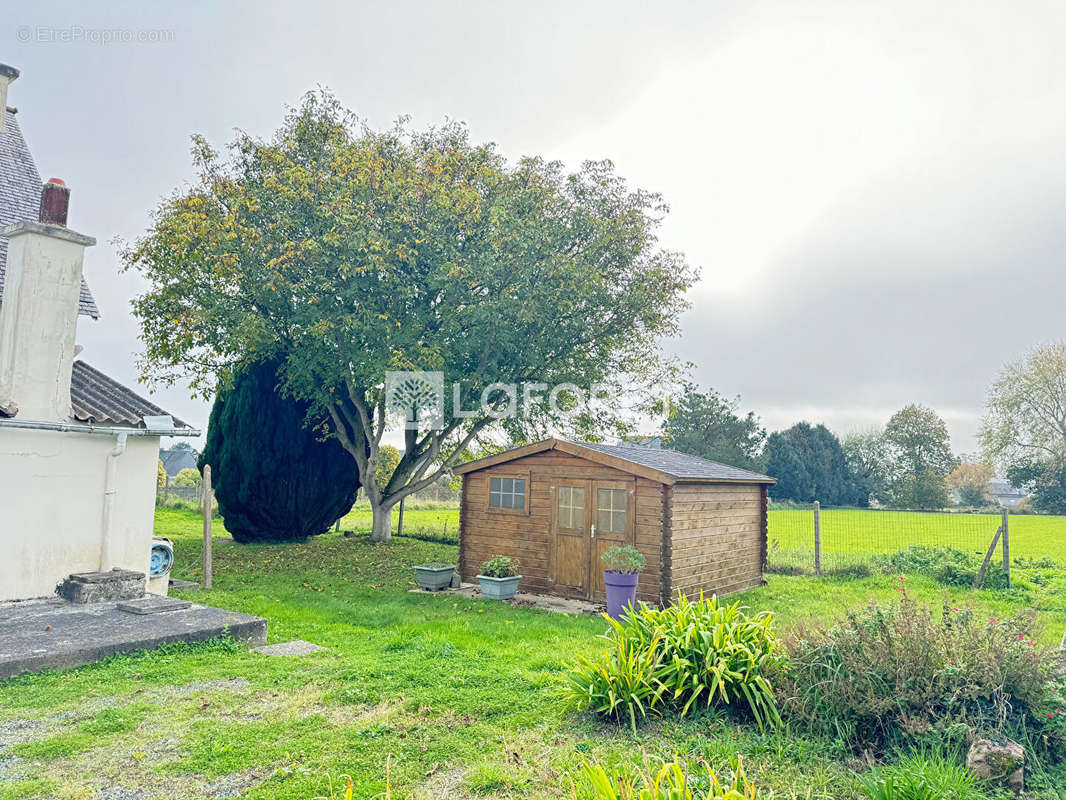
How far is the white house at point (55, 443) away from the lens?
7.71m

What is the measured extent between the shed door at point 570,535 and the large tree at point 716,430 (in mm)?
28525

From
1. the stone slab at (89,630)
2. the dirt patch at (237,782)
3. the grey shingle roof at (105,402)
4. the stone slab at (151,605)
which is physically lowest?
the dirt patch at (237,782)

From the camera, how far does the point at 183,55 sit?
1138cm

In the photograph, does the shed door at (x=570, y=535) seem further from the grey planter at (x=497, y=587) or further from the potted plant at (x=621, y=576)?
the potted plant at (x=621, y=576)

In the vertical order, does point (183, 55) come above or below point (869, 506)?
above

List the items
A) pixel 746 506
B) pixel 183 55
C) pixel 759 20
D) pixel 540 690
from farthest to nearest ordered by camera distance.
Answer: pixel 746 506 → pixel 183 55 → pixel 759 20 → pixel 540 690

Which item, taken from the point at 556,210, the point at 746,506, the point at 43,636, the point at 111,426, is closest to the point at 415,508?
the point at 556,210

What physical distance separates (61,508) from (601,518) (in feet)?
24.4

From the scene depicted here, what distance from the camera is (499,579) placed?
408 inches

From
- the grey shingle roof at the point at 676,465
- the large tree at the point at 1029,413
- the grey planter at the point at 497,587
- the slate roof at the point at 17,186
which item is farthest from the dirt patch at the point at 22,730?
the large tree at the point at 1029,413

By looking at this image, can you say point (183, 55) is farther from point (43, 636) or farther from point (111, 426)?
point (43, 636)

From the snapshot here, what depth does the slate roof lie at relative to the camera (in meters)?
9.66

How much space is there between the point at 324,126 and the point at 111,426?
10.4 m

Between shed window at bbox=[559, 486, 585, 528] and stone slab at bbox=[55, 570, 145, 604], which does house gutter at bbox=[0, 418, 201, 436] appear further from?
shed window at bbox=[559, 486, 585, 528]
